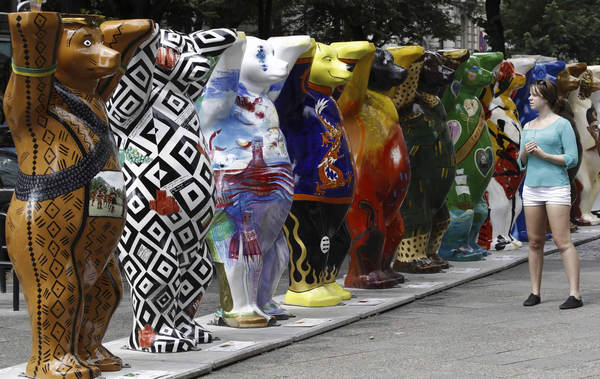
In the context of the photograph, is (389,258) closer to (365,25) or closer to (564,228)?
(564,228)

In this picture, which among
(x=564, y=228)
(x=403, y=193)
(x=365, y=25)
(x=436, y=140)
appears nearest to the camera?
(x=564, y=228)

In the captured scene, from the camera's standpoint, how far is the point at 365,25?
1039 inches

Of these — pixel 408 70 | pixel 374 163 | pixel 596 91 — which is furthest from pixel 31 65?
pixel 596 91

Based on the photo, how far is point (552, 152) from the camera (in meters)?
8.84

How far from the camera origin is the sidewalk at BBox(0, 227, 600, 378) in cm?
635

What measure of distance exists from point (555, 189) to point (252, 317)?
9.06 feet

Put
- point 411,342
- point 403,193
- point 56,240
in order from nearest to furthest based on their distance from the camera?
1. point 56,240
2. point 411,342
3. point 403,193

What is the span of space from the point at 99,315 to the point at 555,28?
2897cm

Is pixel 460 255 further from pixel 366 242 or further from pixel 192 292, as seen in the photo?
pixel 192 292

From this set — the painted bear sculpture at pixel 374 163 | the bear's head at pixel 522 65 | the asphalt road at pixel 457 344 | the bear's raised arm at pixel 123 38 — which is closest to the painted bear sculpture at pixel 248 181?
the asphalt road at pixel 457 344

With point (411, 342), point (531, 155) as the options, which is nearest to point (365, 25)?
point (531, 155)

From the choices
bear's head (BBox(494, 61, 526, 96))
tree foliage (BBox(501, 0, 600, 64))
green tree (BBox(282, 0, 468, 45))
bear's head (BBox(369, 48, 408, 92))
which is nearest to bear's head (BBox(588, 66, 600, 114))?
bear's head (BBox(494, 61, 526, 96))

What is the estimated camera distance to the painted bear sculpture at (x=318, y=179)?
8.63m

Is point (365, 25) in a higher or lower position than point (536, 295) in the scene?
higher
